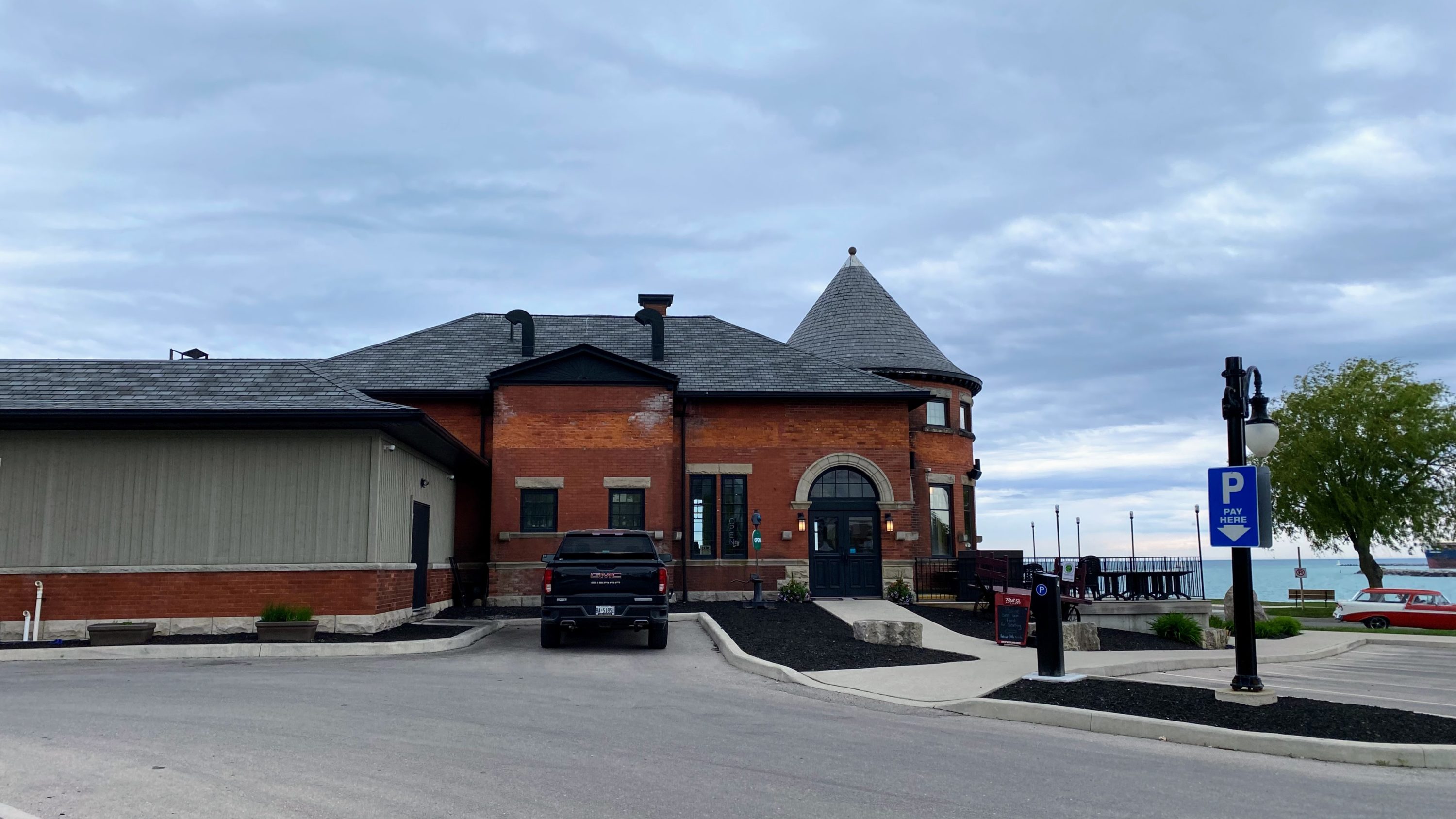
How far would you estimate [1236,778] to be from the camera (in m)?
7.76

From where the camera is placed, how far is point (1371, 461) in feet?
127

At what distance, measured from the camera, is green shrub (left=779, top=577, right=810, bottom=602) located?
2419 cm

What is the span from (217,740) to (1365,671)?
17115mm

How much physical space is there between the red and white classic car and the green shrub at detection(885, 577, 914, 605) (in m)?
16.8

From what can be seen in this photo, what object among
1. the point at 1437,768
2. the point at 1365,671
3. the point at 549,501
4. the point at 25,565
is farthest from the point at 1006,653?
the point at 25,565

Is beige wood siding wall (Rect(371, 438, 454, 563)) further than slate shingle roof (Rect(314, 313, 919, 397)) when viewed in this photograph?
No

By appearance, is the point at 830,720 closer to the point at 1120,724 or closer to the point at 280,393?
the point at 1120,724

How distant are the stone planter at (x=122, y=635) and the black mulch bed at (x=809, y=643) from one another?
9.30m

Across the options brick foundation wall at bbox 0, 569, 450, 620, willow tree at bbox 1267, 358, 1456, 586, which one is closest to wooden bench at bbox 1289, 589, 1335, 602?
willow tree at bbox 1267, 358, 1456, 586

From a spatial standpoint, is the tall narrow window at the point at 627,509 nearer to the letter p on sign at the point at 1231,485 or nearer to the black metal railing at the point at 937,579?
the black metal railing at the point at 937,579

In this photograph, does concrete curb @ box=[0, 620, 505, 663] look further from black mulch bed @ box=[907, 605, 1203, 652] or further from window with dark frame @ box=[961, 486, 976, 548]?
window with dark frame @ box=[961, 486, 976, 548]

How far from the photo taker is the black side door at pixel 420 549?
68.1ft

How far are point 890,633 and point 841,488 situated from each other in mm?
9333

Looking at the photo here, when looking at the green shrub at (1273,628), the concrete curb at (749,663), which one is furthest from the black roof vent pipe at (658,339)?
the green shrub at (1273,628)
